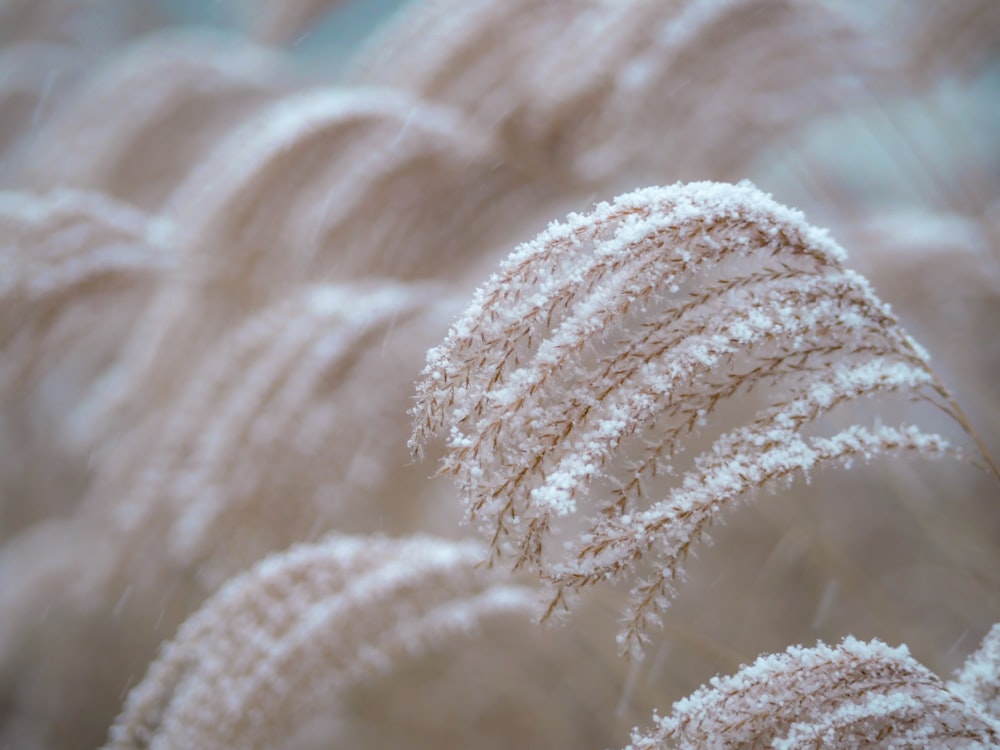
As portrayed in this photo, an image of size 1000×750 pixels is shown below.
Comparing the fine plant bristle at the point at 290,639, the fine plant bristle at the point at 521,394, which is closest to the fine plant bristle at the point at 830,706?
the fine plant bristle at the point at 521,394

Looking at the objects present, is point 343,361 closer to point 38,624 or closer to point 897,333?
point 897,333

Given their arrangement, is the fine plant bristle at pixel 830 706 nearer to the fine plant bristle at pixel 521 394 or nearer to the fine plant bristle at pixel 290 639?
the fine plant bristle at pixel 521 394

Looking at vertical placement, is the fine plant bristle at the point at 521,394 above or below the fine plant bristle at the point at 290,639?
above

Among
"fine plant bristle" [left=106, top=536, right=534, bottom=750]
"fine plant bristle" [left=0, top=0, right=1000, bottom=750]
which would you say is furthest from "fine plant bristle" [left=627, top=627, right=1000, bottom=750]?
"fine plant bristle" [left=106, top=536, right=534, bottom=750]

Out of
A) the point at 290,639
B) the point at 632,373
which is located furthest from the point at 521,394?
the point at 290,639

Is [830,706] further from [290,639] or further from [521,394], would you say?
[290,639]

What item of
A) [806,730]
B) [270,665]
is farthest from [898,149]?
[270,665]

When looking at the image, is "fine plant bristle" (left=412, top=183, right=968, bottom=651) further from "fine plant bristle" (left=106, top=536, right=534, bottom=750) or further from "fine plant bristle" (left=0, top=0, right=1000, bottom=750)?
"fine plant bristle" (left=106, top=536, right=534, bottom=750)

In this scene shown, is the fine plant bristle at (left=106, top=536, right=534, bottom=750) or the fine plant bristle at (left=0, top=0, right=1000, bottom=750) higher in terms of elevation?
the fine plant bristle at (left=0, top=0, right=1000, bottom=750)
